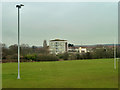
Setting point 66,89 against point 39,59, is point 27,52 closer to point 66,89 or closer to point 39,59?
point 39,59

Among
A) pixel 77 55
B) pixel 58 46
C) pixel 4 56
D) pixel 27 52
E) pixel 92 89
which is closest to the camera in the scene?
pixel 92 89

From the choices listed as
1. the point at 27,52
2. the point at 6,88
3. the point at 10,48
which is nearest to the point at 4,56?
the point at 10,48

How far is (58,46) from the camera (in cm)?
5569

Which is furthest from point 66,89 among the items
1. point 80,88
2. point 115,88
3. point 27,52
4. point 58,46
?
point 58,46

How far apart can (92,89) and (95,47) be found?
119 ft

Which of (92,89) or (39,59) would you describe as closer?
(92,89)

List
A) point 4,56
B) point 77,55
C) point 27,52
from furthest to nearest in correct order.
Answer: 1. point 77,55
2. point 27,52
3. point 4,56

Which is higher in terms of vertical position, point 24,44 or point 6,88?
point 24,44

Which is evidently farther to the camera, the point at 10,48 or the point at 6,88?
the point at 10,48

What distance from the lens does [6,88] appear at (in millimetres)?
8641

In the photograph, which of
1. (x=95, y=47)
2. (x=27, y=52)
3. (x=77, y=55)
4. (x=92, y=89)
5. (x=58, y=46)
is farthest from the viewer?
(x=58, y=46)

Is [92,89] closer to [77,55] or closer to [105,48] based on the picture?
[77,55]

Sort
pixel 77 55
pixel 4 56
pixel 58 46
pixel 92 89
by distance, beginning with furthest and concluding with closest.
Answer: pixel 58 46 → pixel 77 55 → pixel 4 56 → pixel 92 89

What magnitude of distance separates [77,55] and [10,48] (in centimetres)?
1679
